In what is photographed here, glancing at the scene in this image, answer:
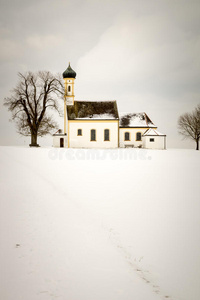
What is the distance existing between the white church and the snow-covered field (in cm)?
2757

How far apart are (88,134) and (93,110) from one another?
4.53 meters

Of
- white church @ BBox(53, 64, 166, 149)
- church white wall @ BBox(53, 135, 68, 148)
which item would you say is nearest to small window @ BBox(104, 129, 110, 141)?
white church @ BBox(53, 64, 166, 149)

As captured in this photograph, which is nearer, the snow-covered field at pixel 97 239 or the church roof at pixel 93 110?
the snow-covered field at pixel 97 239

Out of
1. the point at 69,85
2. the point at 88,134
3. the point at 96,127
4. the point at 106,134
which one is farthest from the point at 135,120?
the point at 69,85

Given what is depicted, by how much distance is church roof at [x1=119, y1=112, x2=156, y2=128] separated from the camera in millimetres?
38291

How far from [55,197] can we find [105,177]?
368 centimetres

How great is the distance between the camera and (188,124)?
41000 millimetres

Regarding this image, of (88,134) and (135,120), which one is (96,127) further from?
(135,120)

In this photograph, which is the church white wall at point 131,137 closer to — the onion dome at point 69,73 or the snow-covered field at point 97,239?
the onion dome at point 69,73

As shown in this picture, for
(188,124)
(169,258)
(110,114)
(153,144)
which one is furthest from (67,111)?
(169,258)

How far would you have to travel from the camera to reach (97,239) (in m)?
5.22

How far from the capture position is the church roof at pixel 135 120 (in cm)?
3829

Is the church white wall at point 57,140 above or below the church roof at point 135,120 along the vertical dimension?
below

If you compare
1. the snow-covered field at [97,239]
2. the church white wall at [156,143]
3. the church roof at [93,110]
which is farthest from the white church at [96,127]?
the snow-covered field at [97,239]
